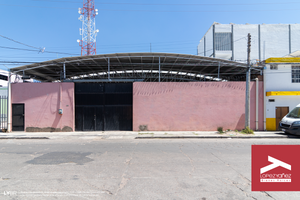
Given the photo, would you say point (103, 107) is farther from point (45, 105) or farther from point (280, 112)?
point (280, 112)

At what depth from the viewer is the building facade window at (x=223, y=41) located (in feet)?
108

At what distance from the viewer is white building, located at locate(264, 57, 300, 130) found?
13.5m

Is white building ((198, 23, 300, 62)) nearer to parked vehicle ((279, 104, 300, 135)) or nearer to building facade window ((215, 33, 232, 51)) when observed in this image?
building facade window ((215, 33, 232, 51))

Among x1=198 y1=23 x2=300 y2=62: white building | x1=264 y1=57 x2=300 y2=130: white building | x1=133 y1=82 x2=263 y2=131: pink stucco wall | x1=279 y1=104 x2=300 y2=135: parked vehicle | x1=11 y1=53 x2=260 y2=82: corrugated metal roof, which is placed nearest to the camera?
x1=279 y1=104 x2=300 y2=135: parked vehicle

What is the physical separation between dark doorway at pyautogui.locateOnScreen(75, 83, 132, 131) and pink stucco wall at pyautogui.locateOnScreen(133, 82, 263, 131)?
0.72 m

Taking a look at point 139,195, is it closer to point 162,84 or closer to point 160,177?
point 160,177

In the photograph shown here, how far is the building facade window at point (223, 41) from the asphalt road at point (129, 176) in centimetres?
2986

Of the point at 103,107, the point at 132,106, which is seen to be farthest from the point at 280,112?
the point at 103,107

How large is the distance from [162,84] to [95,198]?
34.5 feet

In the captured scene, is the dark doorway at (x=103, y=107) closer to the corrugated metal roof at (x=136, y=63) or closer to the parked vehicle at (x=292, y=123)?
the corrugated metal roof at (x=136, y=63)

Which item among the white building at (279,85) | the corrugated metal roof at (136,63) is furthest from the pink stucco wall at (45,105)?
the white building at (279,85)

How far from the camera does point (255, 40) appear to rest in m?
33.5

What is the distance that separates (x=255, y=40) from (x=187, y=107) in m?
28.8

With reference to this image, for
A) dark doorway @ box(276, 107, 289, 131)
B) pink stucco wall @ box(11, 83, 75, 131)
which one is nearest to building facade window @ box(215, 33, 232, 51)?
dark doorway @ box(276, 107, 289, 131)
